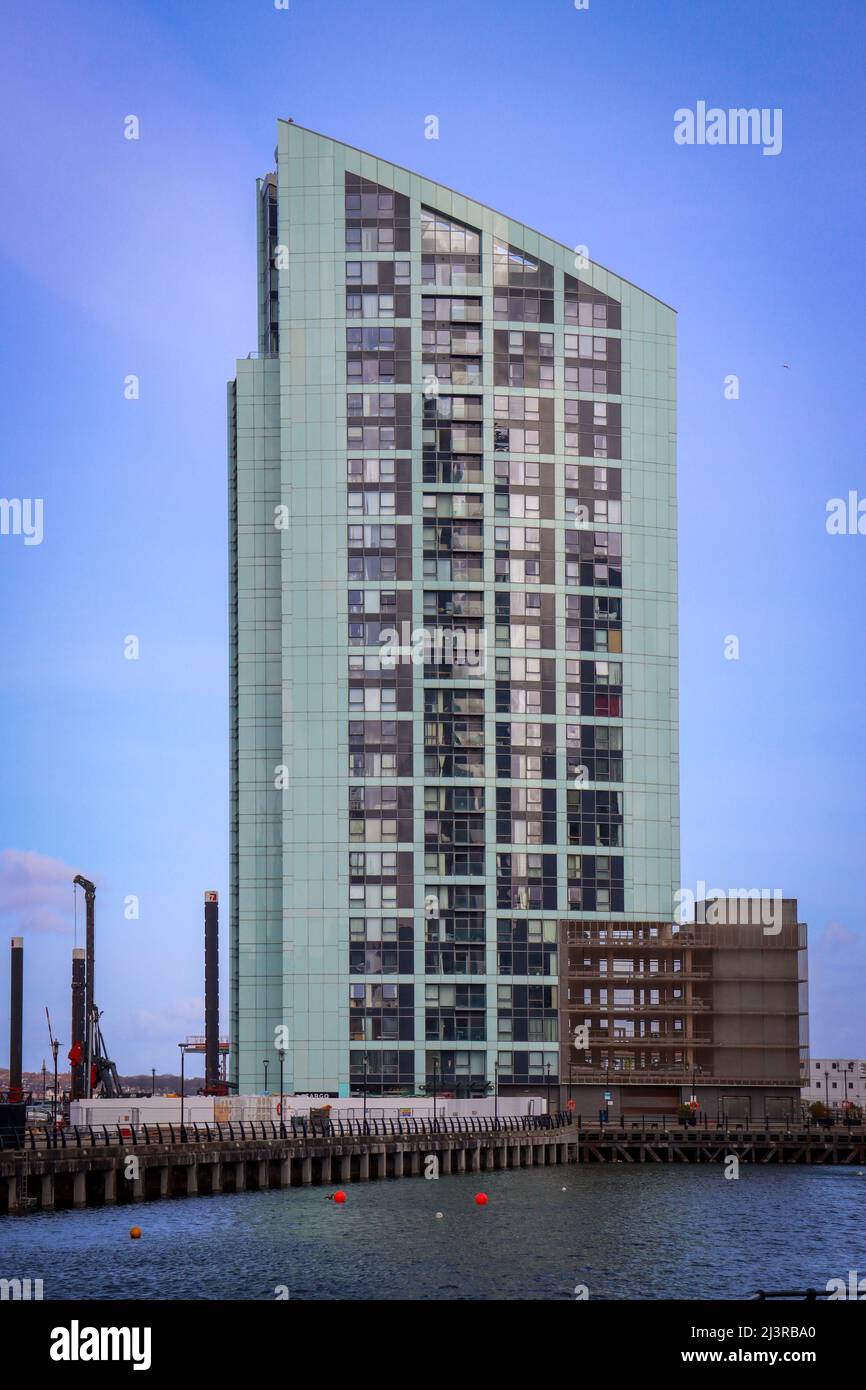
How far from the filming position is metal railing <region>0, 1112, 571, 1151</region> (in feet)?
384

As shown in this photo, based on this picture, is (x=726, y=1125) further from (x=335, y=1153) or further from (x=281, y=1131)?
(x=335, y=1153)

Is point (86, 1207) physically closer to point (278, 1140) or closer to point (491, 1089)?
point (278, 1140)

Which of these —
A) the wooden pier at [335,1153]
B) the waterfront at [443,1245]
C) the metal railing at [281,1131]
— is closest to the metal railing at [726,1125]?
the wooden pier at [335,1153]

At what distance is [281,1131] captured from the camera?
14012 cm

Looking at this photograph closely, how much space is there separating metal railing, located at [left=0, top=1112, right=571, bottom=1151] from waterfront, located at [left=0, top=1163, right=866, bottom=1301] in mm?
5910

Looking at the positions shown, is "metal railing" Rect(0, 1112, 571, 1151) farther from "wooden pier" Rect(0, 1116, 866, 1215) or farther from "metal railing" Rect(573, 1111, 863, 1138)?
"metal railing" Rect(573, 1111, 863, 1138)

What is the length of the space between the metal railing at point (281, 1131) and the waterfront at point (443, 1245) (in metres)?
5.91

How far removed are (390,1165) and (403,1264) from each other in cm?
6044

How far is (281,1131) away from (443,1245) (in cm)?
4950

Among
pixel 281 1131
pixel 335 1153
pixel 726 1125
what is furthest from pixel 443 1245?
pixel 726 1125

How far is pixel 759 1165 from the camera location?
175250mm

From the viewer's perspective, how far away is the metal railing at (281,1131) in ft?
384
